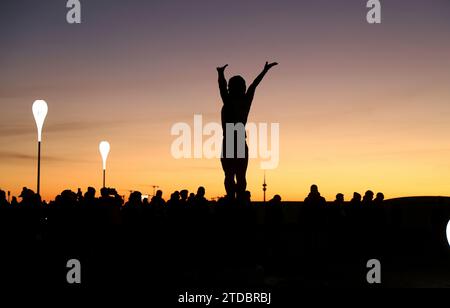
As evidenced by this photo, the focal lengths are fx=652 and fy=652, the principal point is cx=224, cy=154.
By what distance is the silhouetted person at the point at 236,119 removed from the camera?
1313 centimetres

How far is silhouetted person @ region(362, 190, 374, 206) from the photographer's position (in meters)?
13.6

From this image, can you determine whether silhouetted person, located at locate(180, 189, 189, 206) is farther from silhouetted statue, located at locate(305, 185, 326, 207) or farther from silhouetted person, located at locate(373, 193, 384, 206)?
silhouetted person, located at locate(373, 193, 384, 206)

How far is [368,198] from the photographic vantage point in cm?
1370

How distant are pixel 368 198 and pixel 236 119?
3.27 metres

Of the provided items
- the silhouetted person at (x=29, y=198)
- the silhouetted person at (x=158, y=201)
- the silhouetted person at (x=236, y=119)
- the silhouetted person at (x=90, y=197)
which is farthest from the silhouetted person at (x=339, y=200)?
the silhouetted person at (x=29, y=198)

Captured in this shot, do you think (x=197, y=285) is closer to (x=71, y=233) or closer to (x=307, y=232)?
(x=71, y=233)

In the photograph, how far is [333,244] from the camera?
13422mm

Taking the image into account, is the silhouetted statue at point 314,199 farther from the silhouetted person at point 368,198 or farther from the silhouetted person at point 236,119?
the silhouetted person at point 236,119

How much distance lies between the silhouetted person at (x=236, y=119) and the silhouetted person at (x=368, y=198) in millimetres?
2526

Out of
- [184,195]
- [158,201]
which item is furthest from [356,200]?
[158,201]

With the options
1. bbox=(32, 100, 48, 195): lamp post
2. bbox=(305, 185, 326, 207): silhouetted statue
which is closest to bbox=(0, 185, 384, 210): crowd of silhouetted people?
bbox=(305, 185, 326, 207): silhouetted statue

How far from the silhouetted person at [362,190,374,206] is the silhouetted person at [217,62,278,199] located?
2.53m

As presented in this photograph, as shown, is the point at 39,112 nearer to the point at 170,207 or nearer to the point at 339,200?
the point at 170,207

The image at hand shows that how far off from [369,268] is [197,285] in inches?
131
